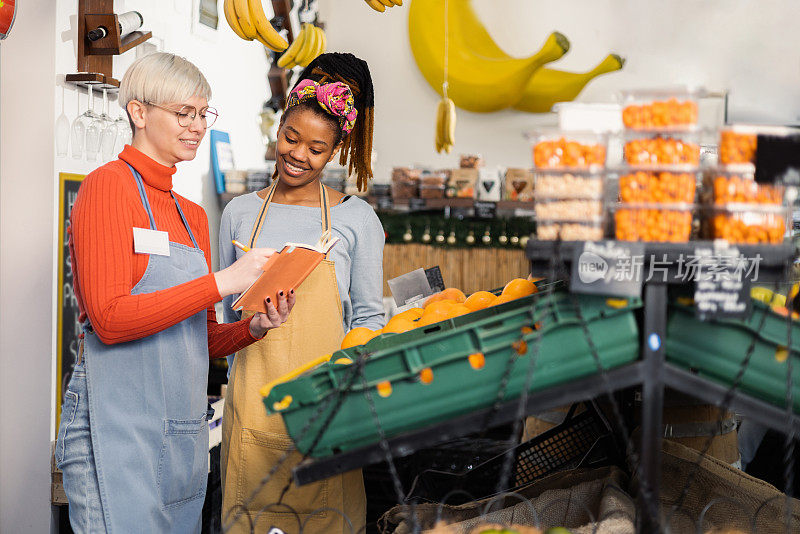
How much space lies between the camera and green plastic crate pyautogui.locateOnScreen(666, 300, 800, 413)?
46.0 inches

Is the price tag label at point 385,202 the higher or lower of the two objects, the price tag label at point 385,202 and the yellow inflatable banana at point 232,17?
the lower

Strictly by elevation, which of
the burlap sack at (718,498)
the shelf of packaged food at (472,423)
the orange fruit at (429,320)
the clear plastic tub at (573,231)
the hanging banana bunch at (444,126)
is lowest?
the burlap sack at (718,498)

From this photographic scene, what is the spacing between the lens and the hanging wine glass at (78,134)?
2934mm

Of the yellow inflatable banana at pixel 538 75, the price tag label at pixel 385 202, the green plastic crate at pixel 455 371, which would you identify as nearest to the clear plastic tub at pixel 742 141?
the green plastic crate at pixel 455 371

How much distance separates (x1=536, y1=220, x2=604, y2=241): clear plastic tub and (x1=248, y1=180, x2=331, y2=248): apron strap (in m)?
1.07

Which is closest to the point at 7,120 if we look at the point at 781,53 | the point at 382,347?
the point at 382,347

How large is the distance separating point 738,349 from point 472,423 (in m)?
0.43

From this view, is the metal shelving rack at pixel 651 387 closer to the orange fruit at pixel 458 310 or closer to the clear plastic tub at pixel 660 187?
the clear plastic tub at pixel 660 187

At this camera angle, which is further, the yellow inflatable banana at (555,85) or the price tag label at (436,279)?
the yellow inflatable banana at (555,85)

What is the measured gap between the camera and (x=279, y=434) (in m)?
1.92

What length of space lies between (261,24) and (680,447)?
2.27 metres

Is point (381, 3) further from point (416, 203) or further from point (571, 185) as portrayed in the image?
point (571, 185)

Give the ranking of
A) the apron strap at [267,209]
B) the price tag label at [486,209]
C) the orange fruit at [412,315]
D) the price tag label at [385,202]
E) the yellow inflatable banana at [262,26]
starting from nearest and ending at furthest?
1. the orange fruit at [412,315]
2. the apron strap at [267,209]
3. the yellow inflatable banana at [262,26]
4. the price tag label at [486,209]
5. the price tag label at [385,202]

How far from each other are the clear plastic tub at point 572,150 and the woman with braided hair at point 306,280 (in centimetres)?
103
